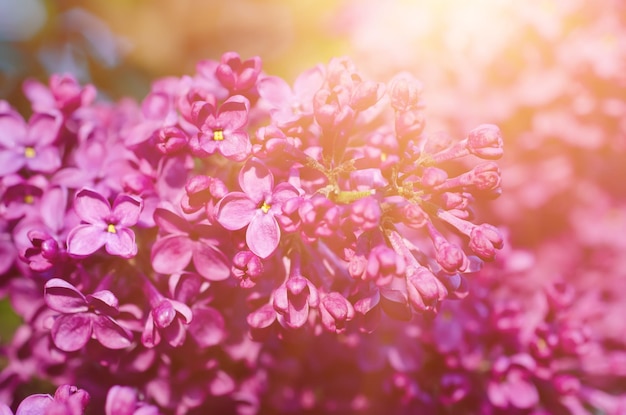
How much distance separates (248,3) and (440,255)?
1.22m

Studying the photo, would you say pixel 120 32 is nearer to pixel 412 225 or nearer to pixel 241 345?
pixel 241 345

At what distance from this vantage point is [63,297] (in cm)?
78

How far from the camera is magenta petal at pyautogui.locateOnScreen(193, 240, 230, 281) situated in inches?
32.0

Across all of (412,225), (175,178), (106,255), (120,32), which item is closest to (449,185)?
(412,225)

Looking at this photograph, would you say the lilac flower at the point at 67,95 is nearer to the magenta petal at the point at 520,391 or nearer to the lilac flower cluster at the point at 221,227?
the lilac flower cluster at the point at 221,227

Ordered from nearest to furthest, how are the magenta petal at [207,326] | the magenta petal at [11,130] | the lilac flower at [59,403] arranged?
the lilac flower at [59,403] → the magenta petal at [207,326] → the magenta petal at [11,130]

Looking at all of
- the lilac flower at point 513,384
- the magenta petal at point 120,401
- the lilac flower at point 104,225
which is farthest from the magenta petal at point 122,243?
the lilac flower at point 513,384

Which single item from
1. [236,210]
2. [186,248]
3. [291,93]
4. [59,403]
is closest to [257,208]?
[236,210]

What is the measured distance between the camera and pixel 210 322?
0.86 metres

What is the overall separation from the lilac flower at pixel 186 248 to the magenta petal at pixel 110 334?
0.09 meters

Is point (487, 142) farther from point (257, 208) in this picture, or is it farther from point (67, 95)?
point (67, 95)

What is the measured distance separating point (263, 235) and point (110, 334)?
262 millimetres

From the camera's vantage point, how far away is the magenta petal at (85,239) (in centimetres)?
77

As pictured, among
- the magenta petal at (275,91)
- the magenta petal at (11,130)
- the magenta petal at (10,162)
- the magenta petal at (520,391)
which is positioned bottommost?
the magenta petal at (520,391)
